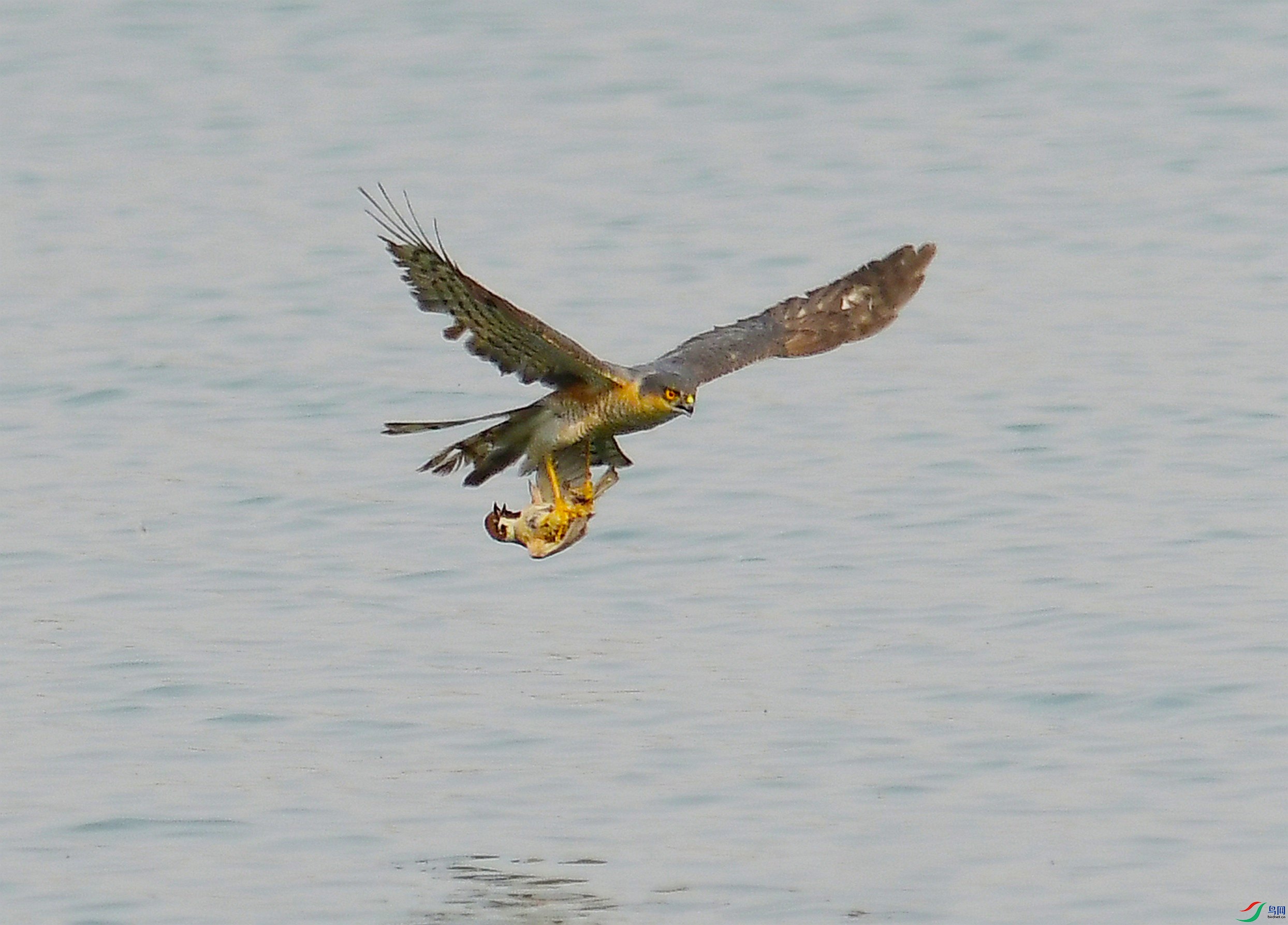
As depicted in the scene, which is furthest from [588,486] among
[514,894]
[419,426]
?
[514,894]

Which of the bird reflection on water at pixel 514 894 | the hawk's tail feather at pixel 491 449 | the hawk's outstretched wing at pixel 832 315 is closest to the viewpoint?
the bird reflection on water at pixel 514 894

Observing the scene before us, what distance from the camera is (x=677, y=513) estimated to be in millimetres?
12977

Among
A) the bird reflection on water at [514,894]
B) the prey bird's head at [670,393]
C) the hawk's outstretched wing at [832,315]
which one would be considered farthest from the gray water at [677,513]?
the prey bird's head at [670,393]

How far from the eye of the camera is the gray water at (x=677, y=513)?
9.10m

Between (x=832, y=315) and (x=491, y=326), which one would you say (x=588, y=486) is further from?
(x=832, y=315)

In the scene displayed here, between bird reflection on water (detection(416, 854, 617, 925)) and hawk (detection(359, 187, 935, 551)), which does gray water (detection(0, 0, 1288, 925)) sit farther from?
hawk (detection(359, 187, 935, 551))

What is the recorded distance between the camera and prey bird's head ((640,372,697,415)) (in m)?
8.41

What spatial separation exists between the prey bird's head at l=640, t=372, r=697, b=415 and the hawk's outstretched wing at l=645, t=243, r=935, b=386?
890 millimetres

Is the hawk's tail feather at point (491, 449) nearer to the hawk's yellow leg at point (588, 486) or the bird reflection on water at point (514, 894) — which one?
the hawk's yellow leg at point (588, 486)

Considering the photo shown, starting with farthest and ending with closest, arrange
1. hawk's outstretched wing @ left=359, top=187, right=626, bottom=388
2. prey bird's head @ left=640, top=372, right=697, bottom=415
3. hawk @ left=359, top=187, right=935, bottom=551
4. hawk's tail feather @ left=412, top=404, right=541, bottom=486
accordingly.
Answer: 1. hawk's tail feather @ left=412, top=404, right=541, bottom=486
2. prey bird's head @ left=640, top=372, right=697, bottom=415
3. hawk @ left=359, top=187, right=935, bottom=551
4. hawk's outstretched wing @ left=359, top=187, right=626, bottom=388

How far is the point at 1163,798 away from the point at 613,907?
78.5 inches

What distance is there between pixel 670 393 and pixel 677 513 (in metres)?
4.58

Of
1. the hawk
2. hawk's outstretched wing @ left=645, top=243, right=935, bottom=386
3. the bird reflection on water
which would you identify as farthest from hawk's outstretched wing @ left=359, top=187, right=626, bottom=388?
the bird reflection on water

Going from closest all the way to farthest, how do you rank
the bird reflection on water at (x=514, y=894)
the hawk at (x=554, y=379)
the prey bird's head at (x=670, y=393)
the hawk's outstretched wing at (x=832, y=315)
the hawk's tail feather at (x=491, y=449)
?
the hawk at (x=554, y=379), the prey bird's head at (x=670, y=393), the bird reflection on water at (x=514, y=894), the hawk's tail feather at (x=491, y=449), the hawk's outstretched wing at (x=832, y=315)
